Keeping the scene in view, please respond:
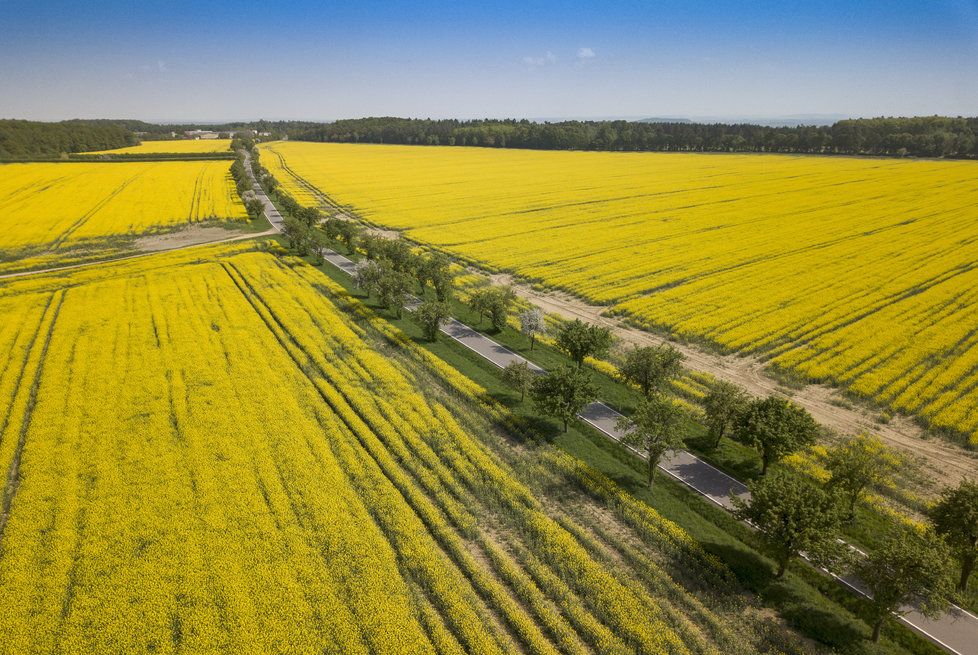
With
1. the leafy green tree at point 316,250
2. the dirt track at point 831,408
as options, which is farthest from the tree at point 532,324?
the leafy green tree at point 316,250

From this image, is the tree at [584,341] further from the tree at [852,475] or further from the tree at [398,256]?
the tree at [398,256]

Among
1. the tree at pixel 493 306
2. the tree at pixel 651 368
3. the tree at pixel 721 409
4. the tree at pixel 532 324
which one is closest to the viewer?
the tree at pixel 721 409

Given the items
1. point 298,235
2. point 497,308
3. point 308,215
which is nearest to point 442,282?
point 497,308

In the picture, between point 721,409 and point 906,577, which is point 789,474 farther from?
point 906,577

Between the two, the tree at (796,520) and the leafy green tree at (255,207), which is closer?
the tree at (796,520)

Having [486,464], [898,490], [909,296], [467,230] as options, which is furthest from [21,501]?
[909,296]

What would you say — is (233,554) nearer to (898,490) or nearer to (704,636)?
(704,636)

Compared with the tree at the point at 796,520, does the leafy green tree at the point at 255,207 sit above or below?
above

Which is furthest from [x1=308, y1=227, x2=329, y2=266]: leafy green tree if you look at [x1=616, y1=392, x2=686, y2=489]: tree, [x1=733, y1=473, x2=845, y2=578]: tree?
[x1=733, y1=473, x2=845, y2=578]: tree
